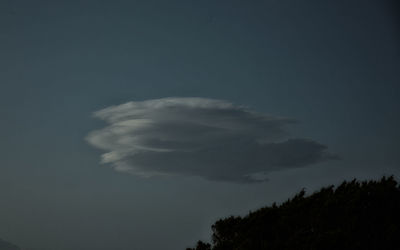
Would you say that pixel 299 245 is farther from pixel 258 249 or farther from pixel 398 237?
pixel 398 237

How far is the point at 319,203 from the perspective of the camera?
23734mm

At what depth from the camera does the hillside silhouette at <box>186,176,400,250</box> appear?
1989 cm

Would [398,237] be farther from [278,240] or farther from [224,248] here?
[224,248]

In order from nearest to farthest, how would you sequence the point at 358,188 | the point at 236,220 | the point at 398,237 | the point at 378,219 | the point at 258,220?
the point at 398,237
the point at 378,219
the point at 358,188
the point at 258,220
the point at 236,220

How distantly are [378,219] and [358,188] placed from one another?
2528 mm

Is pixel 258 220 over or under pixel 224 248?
over

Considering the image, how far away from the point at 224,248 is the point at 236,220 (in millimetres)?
2279

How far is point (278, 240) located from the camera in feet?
Answer: 72.6

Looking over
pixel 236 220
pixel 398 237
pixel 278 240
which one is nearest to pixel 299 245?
pixel 278 240

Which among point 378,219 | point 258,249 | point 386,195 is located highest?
point 386,195

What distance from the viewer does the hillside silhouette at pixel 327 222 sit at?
19.9 metres

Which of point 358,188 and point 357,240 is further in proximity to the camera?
point 358,188

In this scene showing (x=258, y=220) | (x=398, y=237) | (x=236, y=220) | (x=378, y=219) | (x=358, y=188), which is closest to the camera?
(x=398, y=237)

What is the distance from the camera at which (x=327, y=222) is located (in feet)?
71.2
